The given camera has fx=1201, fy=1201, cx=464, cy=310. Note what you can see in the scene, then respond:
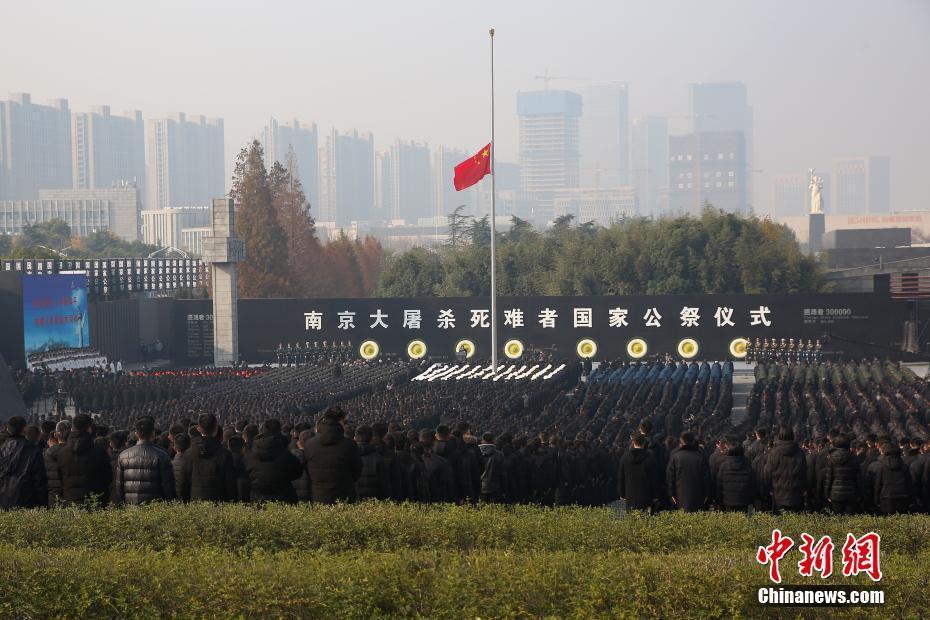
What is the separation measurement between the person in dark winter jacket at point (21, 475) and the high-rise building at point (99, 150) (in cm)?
18548

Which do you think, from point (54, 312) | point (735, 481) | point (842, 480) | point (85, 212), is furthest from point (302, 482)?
point (85, 212)

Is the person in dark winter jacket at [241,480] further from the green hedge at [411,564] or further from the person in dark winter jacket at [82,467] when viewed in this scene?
the green hedge at [411,564]

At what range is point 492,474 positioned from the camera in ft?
34.6

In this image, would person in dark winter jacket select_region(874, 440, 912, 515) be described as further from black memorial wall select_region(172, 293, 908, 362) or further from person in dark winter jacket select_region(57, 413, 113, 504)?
black memorial wall select_region(172, 293, 908, 362)

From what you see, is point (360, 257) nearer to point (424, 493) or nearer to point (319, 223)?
point (424, 493)

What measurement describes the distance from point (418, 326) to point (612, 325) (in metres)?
5.89

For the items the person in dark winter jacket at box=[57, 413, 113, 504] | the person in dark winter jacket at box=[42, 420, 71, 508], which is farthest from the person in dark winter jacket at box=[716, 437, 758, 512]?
the person in dark winter jacket at box=[42, 420, 71, 508]

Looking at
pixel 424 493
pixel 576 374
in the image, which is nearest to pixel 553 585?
pixel 424 493

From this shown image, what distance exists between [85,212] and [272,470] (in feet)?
480

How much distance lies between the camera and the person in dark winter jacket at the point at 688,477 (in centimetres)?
908

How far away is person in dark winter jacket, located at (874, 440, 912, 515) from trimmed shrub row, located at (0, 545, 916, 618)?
3560 millimetres

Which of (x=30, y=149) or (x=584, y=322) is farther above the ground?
(x=30, y=149)

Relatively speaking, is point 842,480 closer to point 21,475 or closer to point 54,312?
point 21,475

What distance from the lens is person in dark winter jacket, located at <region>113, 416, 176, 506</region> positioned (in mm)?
8297
